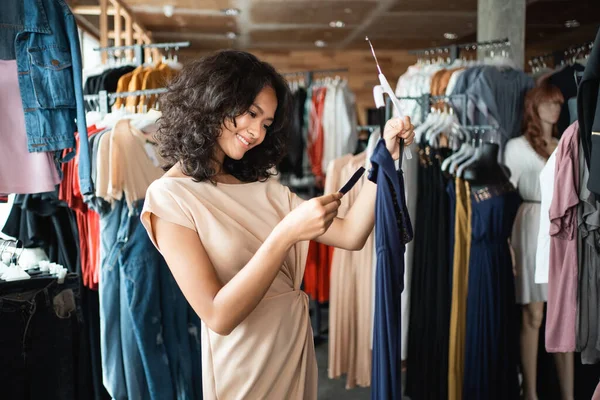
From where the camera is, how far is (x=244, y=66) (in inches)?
55.4

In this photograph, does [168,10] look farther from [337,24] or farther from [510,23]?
Answer: [510,23]

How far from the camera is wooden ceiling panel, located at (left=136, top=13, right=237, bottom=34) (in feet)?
22.0

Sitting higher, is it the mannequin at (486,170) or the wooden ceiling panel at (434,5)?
the wooden ceiling panel at (434,5)

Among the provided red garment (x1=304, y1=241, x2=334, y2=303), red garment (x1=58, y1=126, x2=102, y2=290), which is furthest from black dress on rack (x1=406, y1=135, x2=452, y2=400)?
red garment (x1=58, y1=126, x2=102, y2=290)

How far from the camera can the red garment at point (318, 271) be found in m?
4.20

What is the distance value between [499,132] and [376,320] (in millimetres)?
2151

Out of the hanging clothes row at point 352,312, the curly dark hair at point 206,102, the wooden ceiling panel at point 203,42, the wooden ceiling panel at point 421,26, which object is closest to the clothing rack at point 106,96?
the hanging clothes row at point 352,312

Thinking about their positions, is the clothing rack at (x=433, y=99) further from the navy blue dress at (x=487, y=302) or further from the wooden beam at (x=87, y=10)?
the wooden beam at (x=87, y=10)

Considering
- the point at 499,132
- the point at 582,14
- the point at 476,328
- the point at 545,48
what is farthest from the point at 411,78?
the point at 545,48

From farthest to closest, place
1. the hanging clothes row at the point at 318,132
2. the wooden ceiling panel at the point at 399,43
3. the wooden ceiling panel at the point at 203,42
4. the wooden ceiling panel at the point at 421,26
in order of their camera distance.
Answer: the wooden ceiling panel at the point at 399,43, the wooden ceiling panel at the point at 203,42, the wooden ceiling panel at the point at 421,26, the hanging clothes row at the point at 318,132

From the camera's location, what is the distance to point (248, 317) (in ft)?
4.67

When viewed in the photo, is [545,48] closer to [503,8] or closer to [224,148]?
[503,8]

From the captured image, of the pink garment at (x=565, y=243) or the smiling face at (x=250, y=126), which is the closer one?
the smiling face at (x=250, y=126)

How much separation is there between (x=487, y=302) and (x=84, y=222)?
1945 millimetres
